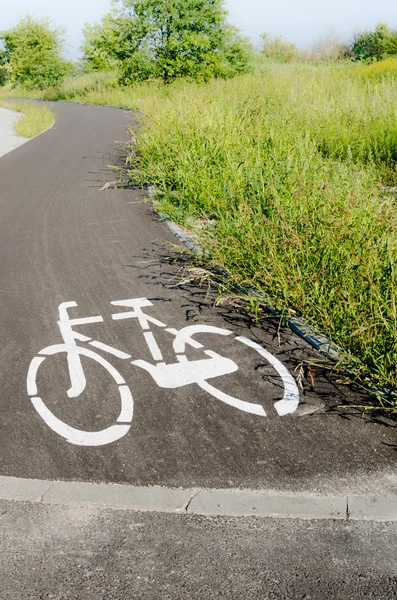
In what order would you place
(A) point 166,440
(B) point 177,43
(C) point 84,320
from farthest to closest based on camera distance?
(B) point 177,43 → (C) point 84,320 → (A) point 166,440

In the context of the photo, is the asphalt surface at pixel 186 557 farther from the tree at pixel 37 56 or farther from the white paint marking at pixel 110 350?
the tree at pixel 37 56

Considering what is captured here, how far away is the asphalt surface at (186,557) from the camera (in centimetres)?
275

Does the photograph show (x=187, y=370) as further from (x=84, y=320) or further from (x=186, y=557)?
(x=186, y=557)

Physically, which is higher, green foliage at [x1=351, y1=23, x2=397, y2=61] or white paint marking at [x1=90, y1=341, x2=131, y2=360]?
green foliage at [x1=351, y1=23, x2=397, y2=61]

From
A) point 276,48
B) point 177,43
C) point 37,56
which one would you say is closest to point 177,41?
point 177,43

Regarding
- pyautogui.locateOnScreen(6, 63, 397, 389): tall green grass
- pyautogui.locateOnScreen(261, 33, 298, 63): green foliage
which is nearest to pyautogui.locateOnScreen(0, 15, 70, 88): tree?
pyautogui.locateOnScreen(261, 33, 298, 63): green foliage

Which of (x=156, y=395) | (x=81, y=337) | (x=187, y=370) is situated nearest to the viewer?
(x=156, y=395)

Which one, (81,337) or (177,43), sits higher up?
(177,43)

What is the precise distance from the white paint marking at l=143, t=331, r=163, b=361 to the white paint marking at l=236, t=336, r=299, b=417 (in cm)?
74

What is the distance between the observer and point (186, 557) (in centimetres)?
295

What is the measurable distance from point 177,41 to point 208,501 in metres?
38.4

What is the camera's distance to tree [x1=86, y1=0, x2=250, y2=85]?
1453 inches

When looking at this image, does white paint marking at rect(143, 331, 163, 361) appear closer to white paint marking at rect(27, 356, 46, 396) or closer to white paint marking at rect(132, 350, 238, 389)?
white paint marking at rect(132, 350, 238, 389)

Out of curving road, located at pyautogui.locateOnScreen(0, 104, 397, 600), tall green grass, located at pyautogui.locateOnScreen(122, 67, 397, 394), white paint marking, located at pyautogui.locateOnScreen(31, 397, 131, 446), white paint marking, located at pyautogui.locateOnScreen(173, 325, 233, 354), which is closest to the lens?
curving road, located at pyautogui.locateOnScreen(0, 104, 397, 600)
